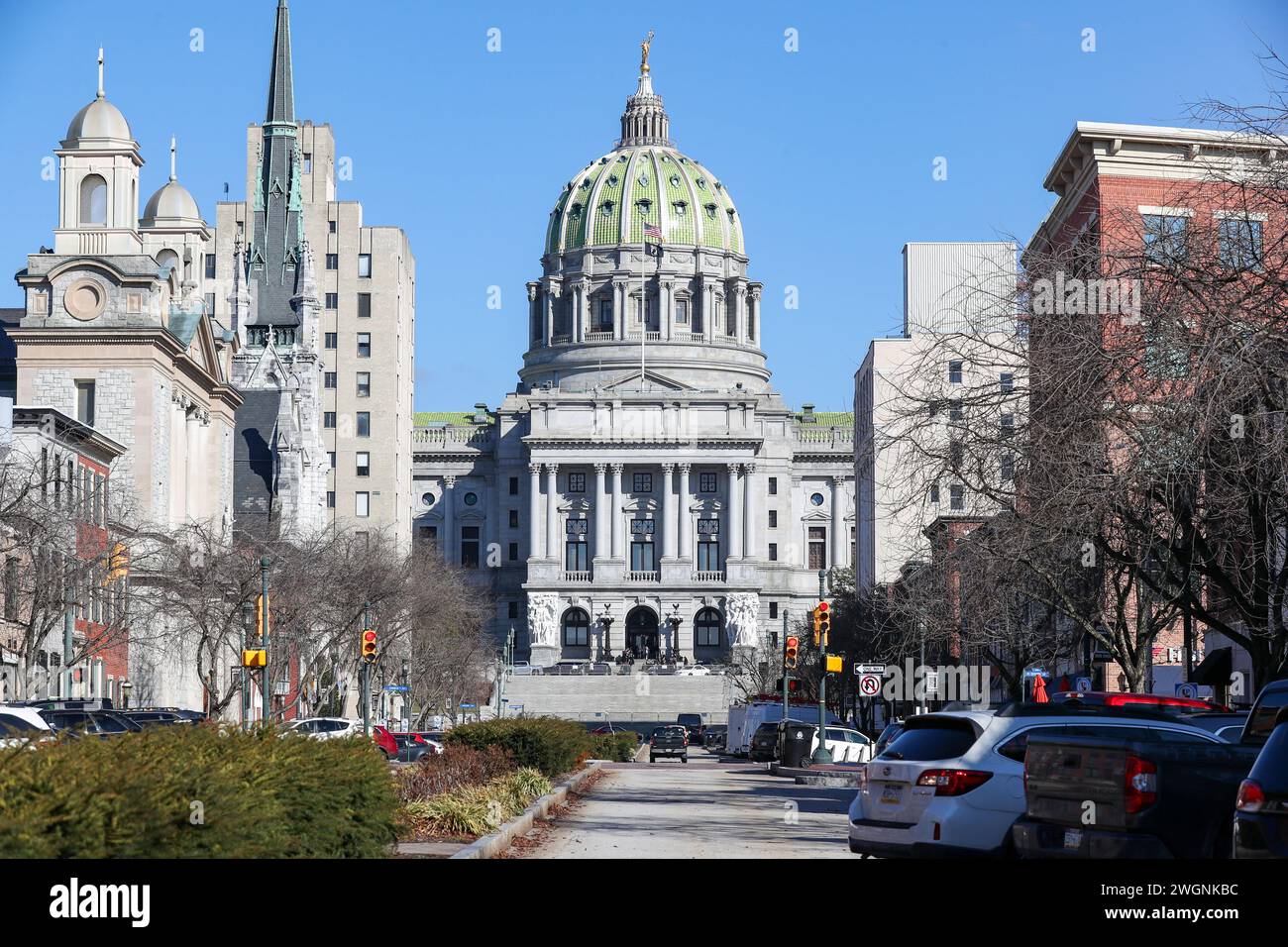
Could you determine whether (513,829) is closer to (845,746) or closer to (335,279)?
(845,746)

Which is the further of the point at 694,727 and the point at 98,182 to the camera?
the point at 694,727

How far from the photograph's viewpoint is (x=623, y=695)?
137000mm

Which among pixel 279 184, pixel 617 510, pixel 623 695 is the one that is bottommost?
pixel 623 695

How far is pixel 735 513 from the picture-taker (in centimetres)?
16525

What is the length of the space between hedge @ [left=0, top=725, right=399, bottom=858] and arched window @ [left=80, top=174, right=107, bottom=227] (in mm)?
64912

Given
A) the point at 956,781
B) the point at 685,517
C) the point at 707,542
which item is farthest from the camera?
the point at 707,542

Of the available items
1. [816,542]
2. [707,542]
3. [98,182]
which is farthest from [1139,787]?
[816,542]

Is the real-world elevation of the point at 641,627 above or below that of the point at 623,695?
above

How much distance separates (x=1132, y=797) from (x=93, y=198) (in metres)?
69.9

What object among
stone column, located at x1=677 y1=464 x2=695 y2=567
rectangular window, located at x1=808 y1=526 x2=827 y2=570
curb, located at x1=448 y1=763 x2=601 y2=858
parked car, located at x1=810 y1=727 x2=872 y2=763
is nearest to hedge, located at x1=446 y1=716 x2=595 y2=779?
curb, located at x1=448 y1=763 x2=601 y2=858

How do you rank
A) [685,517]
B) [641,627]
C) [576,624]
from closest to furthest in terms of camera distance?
[576,624] < [641,627] < [685,517]

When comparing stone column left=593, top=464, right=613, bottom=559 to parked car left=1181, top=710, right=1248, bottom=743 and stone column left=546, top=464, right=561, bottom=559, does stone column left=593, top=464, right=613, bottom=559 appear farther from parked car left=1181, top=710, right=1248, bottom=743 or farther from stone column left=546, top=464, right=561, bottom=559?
parked car left=1181, top=710, right=1248, bottom=743

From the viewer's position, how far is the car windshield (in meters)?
18.8
